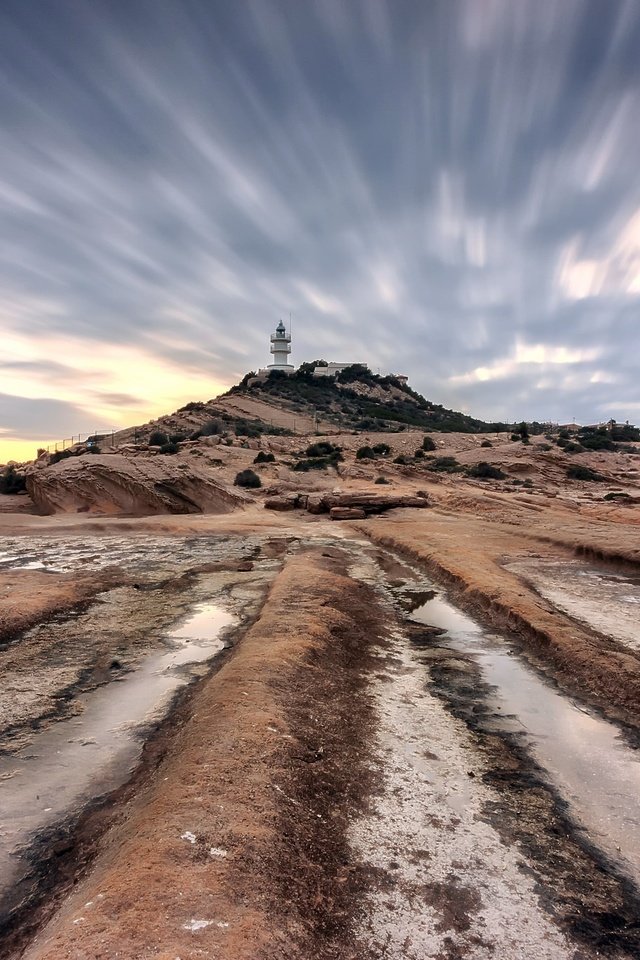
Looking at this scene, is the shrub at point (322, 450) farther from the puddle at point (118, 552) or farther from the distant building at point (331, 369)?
the distant building at point (331, 369)

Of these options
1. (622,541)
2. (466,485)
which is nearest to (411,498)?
(466,485)

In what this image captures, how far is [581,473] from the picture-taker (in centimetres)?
3406

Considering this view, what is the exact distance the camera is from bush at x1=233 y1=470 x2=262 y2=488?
30125 mm

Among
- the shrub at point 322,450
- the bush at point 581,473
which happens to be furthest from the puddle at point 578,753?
the shrub at point 322,450

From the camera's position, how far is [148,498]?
23.0m

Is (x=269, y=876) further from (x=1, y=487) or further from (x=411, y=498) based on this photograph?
(x=1, y=487)

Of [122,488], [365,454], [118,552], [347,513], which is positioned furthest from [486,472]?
[118,552]

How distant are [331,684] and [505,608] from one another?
168 inches

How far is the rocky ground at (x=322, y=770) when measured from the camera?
281 centimetres

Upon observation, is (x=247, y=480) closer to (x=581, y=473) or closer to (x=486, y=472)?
(x=486, y=472)

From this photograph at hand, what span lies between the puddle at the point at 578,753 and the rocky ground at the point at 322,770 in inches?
0.9

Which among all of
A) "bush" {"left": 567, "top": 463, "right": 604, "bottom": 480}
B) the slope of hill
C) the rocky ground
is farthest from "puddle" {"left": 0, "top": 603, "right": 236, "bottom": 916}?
the slope of hill

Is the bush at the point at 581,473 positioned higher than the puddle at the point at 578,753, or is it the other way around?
the bush at the point at 581,473

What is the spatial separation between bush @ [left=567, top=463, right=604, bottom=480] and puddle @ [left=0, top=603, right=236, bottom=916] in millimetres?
32004
